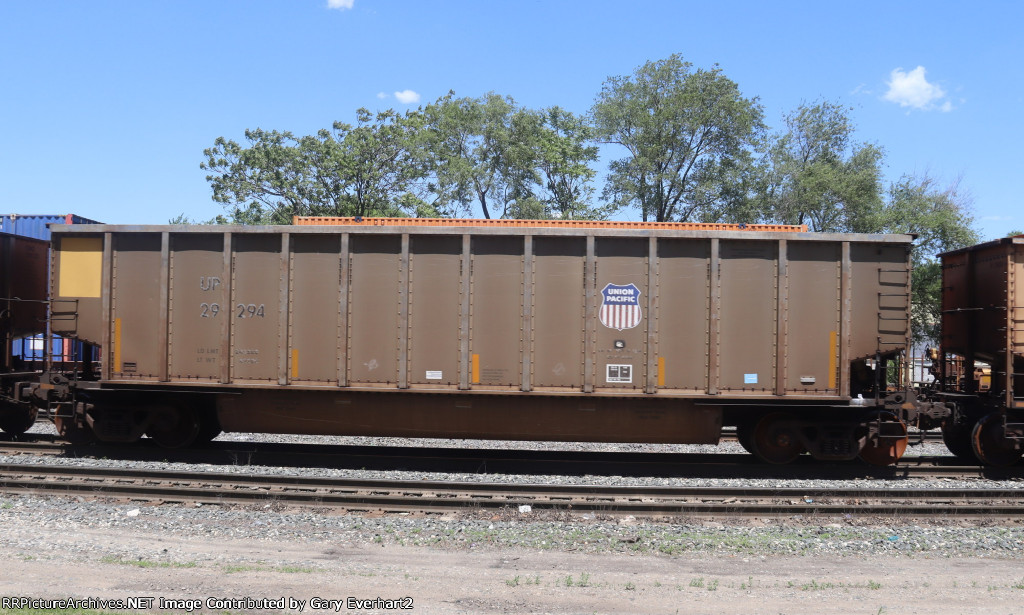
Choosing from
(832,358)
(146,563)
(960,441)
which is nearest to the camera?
(146,563)

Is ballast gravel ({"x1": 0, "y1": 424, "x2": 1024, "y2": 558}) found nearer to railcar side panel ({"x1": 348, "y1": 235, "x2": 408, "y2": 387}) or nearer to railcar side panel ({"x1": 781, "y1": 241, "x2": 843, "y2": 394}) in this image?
railcar side panel ({"x1": 781, "y1": 241, "x2": 843, "y2": 394})

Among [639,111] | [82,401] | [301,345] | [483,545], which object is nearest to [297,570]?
[483,545]

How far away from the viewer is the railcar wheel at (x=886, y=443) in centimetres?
1047

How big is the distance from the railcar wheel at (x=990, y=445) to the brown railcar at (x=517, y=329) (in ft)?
4.37

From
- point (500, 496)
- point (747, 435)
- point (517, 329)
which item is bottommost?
point (500, 496)

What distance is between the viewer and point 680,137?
39.4 m

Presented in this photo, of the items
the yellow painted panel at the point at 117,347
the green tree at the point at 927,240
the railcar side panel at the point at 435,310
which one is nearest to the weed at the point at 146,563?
the railcar side panel at the point at 435,310

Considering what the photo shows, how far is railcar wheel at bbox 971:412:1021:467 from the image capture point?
35.3 feet

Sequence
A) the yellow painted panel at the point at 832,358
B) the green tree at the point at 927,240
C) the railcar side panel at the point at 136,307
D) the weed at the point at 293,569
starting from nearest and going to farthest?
the weed at the point at 293,569 → the yellow painted panel at the point at 832,358 → the railcar side panel at the point at 136,307 → the green tree at the point at 927,240

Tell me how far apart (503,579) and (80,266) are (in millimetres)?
9069

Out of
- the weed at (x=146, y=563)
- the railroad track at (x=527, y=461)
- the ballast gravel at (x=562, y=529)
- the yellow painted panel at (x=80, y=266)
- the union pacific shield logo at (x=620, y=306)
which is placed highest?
the yellow painted panel at (x=80, y=266)

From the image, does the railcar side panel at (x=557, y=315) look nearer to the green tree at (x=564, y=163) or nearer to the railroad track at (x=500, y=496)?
the railroad track at (x=500, y=496)

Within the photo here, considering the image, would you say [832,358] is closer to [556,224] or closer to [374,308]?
[556,224]

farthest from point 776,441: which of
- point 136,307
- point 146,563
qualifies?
point 136,307
